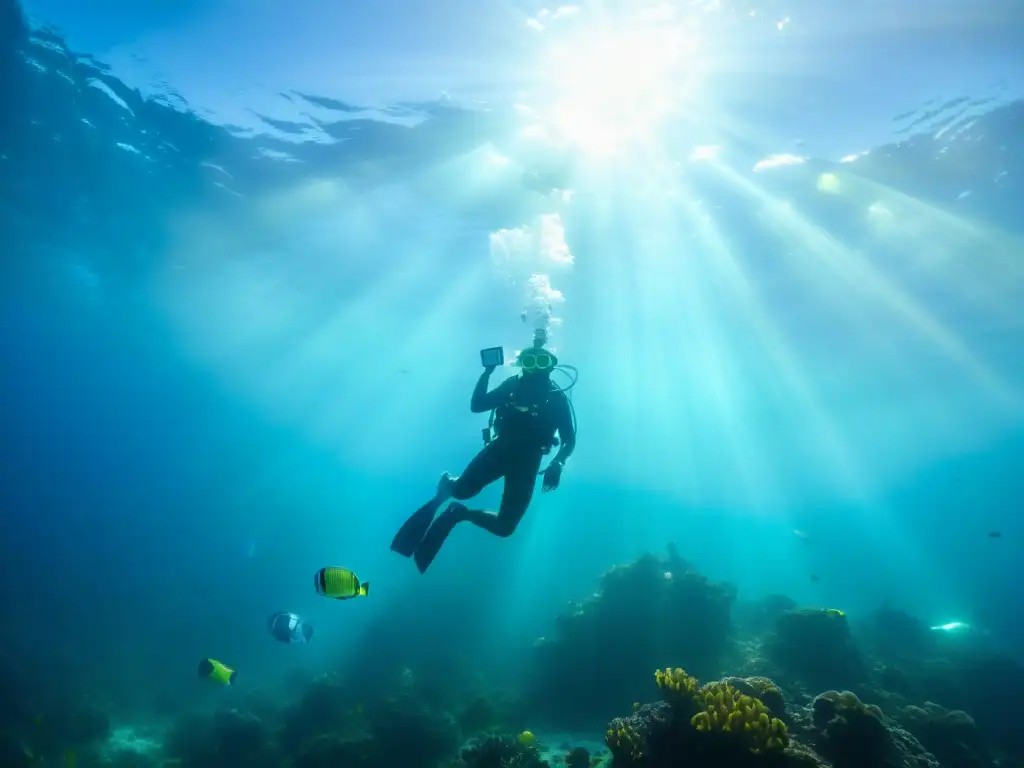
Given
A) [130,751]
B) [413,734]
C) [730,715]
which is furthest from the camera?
[130,751]

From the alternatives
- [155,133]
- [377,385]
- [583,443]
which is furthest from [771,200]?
[583,443]

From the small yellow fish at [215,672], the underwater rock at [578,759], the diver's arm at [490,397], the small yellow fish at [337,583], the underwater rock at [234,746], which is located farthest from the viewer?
the underwater rock at [234,746]

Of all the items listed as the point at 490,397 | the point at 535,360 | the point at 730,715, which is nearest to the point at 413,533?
the point at 490,397

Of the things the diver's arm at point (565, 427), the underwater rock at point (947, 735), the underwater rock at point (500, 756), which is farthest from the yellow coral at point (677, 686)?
the underwater rock at point (947, 735)

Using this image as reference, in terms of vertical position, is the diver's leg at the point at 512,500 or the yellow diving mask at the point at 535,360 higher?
the yellow diving mask at the point at 535,360

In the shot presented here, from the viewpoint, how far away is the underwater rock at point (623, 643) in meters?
12.8

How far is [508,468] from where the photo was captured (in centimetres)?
720

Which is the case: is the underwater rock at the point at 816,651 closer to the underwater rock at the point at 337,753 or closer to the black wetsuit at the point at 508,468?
the black wetsuit at the point at 508,468

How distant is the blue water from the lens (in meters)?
13.9

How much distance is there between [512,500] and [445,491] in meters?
1.09

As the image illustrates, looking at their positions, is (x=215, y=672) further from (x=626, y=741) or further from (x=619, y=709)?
(x=619, y=709)

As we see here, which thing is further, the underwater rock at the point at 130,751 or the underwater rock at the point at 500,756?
the underwater rock at the point at 130,751

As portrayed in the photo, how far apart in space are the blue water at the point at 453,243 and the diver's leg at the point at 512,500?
11.3 meters

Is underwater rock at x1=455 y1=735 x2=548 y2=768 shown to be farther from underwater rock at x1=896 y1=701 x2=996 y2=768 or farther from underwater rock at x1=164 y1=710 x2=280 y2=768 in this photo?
underwater rock at x1=896 y1=701 x2=996 y2=768
